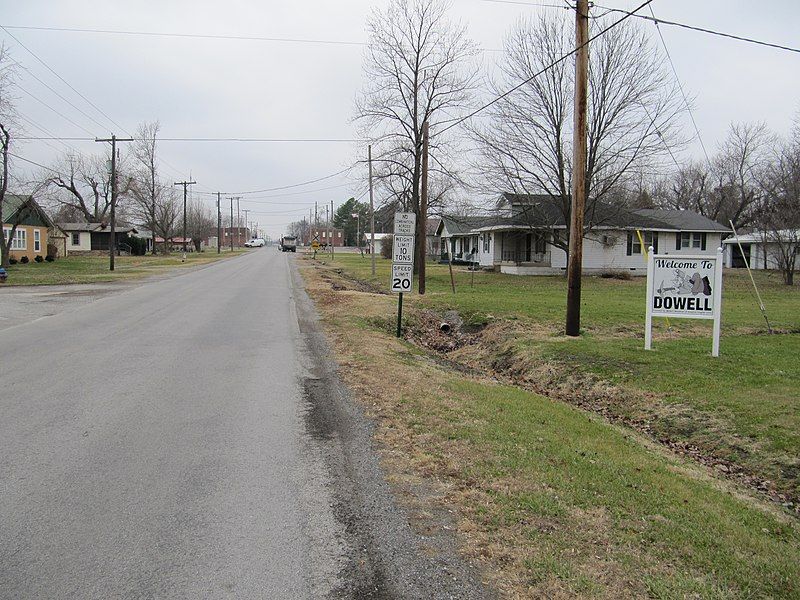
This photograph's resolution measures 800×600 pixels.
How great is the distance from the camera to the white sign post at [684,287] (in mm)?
11555

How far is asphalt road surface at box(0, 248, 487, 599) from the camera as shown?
380cm

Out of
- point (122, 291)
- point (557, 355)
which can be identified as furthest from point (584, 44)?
point (122, 291)

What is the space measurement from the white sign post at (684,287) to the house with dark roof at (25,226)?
41.4 metres

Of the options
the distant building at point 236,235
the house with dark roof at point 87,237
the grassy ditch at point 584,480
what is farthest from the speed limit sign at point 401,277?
the distant building at point 236,235

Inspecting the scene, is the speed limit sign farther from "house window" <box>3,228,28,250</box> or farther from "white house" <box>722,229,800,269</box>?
"house window" <box>3,228,28,250</box>

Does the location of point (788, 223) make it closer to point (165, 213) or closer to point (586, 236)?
point (586, 236)

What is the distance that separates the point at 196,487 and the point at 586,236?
3810cm

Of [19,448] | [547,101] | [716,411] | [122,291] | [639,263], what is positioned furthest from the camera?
[639,263]

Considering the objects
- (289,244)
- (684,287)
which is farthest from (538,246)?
(289,244)

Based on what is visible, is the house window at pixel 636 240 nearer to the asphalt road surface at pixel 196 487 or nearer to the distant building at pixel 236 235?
the asphalt road surface at pixel 196 487

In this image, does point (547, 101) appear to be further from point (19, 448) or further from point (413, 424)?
point (19, 448)

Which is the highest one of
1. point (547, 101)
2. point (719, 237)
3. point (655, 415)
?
Answer: point (547, 101)

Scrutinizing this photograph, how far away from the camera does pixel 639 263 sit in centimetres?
4209

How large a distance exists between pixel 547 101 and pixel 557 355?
22.0 meters
